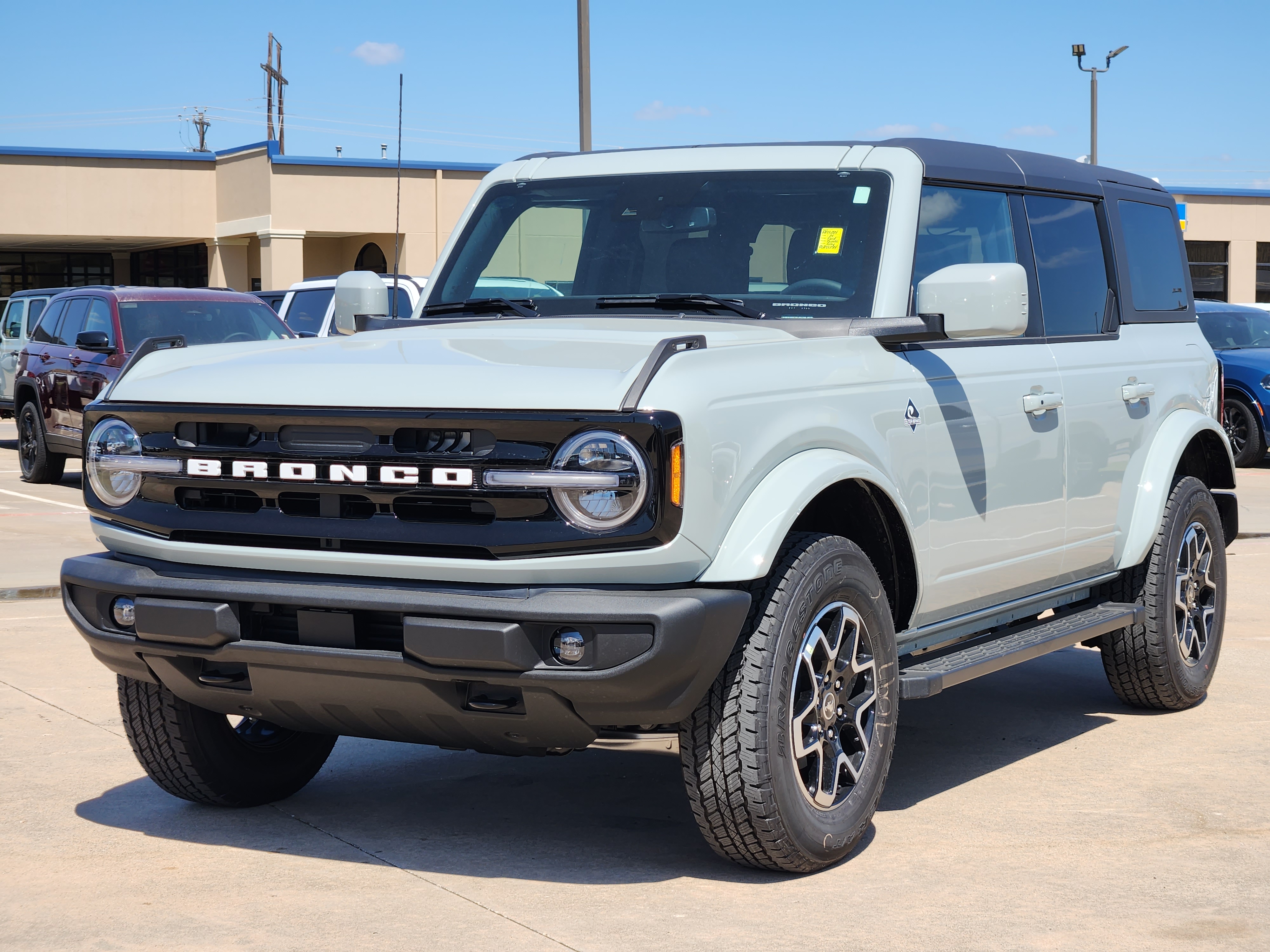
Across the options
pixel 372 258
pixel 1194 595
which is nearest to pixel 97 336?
pixel 1194 595

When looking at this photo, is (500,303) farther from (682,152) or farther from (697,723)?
(697,723)

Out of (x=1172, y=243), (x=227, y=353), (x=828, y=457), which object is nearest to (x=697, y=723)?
(x=828, y=457)

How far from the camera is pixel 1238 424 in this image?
60.4ft

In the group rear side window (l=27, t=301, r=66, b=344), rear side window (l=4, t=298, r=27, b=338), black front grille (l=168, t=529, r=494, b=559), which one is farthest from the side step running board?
rear side window (l=4, t=298, r=27, b=338)

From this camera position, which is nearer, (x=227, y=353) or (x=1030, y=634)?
(x=227, y=353)

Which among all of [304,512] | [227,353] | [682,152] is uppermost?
[682,152]

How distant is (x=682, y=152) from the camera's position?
18.7ft

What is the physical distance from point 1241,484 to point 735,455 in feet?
44.8

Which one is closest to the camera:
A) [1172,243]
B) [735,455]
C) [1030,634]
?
[735,455]

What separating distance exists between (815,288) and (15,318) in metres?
19.1

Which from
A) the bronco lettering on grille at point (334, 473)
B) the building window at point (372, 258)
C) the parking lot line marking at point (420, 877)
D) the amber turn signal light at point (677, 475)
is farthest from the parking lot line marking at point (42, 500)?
the building window at point (372, 258)

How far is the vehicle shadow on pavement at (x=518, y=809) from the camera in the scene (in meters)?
4.55

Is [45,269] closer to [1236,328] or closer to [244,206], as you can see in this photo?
[244,206]

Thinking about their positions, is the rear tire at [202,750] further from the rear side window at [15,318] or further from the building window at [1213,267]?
the building window at [1213,267]
